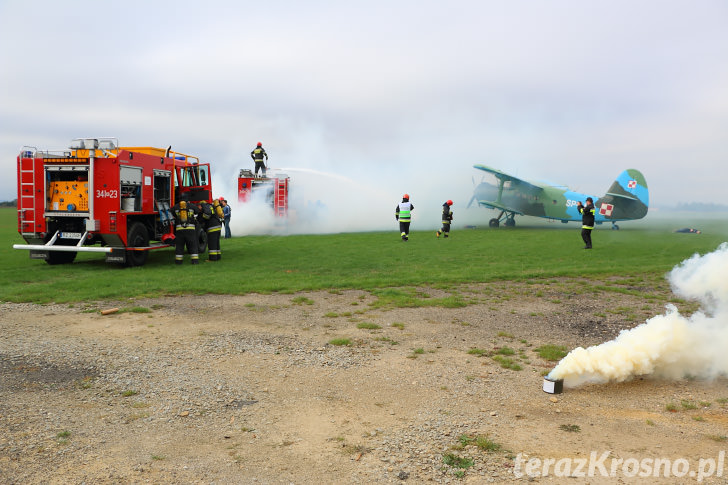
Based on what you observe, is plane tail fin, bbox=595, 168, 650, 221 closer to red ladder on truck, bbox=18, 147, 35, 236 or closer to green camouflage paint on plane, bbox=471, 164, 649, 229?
green camouflage paint on plane, bbox=471, 164, 649, 229

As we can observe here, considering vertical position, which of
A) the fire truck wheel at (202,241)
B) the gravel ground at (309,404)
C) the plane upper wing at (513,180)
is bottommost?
the gravel ground at (309,404)

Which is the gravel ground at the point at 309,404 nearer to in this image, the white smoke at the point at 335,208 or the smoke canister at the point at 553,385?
the smoke canister at the point at 553,385

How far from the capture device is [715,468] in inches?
154

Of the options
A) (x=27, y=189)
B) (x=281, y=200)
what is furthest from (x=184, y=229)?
(x=281, y=200)

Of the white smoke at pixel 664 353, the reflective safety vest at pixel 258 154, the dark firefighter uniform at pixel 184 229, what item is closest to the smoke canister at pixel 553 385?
the white smoke at pixel 664 353

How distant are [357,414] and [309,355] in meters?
1.94

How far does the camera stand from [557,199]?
32.5 meters

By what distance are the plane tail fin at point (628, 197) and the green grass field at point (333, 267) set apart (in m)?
8.25

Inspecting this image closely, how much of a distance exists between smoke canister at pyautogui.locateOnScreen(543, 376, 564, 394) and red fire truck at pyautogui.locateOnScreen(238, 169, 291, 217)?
23.4 m

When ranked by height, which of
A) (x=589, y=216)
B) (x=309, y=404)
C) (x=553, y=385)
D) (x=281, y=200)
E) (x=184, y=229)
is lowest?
(x=309, y=404)

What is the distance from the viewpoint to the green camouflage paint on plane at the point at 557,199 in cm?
3059

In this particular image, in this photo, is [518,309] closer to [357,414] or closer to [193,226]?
[357,414]

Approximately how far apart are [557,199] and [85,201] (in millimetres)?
27032

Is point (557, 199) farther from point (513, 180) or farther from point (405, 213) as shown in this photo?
point (405, 213)
